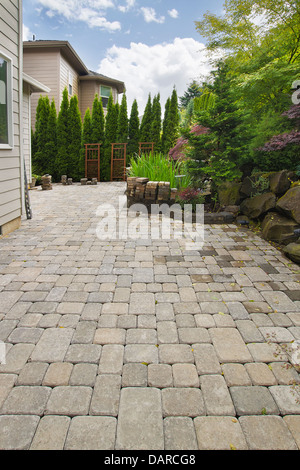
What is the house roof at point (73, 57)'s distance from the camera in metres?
12.0

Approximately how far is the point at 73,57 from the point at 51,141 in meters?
4.49

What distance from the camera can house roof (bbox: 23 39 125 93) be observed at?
39.4 ft

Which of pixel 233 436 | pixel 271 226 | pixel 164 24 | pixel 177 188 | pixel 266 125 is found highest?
pixel 164 24

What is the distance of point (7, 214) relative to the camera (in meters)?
4.47

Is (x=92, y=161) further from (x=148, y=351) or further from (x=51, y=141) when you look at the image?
(x=148, y=351)

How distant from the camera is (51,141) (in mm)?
12000

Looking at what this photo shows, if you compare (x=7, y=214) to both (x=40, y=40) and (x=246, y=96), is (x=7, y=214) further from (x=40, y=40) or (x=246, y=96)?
(x=40, y=40)

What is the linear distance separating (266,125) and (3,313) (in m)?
5.18

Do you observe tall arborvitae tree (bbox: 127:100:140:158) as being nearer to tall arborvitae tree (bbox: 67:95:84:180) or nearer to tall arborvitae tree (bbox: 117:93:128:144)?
tall arborvitae tree (bbox: 117:93:128:144)

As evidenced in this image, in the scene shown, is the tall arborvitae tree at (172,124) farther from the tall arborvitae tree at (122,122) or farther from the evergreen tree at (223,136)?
the evergreen tree at (223,136)

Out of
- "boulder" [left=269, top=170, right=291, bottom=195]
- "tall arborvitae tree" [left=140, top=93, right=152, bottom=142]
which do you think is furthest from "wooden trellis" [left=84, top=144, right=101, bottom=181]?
"boulder" [left=269, top=170, right=291, bottom=195]

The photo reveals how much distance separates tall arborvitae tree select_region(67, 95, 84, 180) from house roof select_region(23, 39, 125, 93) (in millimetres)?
2344

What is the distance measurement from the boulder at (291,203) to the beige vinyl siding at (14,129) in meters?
3.98

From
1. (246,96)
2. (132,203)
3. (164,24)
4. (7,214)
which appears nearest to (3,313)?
(7,214)
